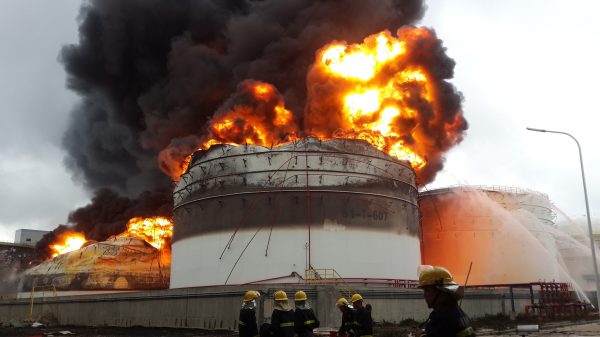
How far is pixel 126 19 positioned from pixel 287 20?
51.0ft

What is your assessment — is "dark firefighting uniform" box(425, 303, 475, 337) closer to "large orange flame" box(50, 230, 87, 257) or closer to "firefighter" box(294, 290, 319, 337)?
"firefighter" box(294, 290, 319, 337)

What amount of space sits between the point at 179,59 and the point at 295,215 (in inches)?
713

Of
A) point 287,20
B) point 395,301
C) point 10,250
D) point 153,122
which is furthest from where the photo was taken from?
point 10,250

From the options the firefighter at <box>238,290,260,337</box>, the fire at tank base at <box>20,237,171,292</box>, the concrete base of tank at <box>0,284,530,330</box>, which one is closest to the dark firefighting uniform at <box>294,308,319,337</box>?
the firefighter at <box>238,290,260,337</box>

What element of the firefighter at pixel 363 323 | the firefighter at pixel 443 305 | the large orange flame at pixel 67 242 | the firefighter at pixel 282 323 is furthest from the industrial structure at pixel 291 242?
the firefighter at pixel 443 305

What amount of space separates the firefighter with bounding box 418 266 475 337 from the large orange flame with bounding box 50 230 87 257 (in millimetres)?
53148

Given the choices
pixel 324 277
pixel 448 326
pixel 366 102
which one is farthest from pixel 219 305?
pixel 448 326

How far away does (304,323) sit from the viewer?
902 centimetres

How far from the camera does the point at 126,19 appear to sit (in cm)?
4709

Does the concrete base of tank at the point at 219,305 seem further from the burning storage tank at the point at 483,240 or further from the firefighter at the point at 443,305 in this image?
the firefighter at the point at 443,305

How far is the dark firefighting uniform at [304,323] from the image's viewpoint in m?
9.01

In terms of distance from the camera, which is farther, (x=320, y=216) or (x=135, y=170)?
(x=135, y=170)

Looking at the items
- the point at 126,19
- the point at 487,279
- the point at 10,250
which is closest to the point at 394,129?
the point at 487,279

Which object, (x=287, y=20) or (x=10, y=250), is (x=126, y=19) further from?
(x=10, y=250)
